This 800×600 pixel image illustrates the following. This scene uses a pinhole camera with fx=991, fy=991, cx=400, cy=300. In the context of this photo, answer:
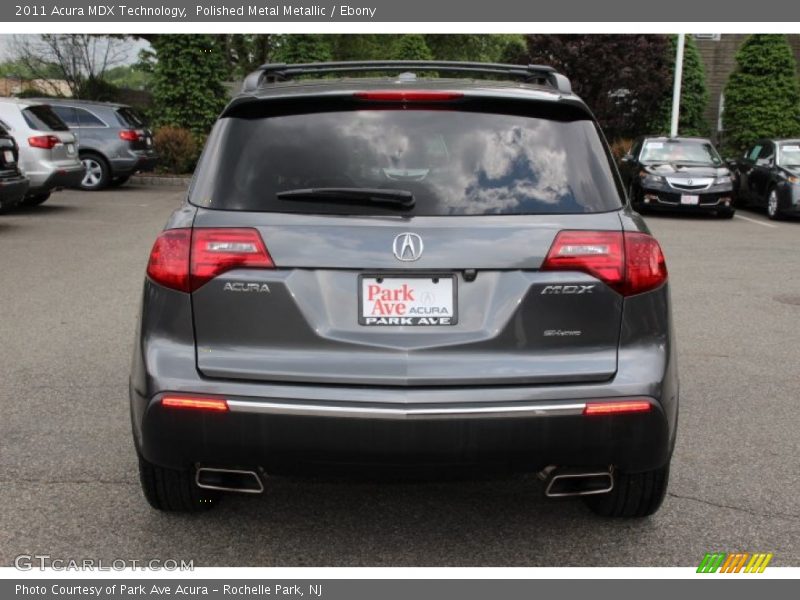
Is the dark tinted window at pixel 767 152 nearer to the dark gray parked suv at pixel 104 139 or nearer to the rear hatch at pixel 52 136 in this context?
the dark gray parked suv at pixel 104 139

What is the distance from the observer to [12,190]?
13594mm

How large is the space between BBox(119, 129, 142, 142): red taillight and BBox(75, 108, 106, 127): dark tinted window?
0.40 meters

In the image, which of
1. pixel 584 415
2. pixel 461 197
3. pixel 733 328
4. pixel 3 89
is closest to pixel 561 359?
pixel 584 415

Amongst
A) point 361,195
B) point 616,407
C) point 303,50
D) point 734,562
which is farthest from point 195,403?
point 303,50

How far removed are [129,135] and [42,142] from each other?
498 cm

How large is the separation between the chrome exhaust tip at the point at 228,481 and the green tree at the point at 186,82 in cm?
2305

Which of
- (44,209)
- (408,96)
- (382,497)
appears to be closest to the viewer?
(408,96)

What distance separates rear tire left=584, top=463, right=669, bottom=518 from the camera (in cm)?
380

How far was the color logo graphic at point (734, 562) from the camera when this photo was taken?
3631mm

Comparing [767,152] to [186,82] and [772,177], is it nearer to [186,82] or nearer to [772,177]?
[772,177]

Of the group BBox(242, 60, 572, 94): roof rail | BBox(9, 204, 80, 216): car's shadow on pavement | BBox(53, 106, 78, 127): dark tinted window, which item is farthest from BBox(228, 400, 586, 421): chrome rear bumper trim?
BBox(53, 106, 78, 127): dark tinted window

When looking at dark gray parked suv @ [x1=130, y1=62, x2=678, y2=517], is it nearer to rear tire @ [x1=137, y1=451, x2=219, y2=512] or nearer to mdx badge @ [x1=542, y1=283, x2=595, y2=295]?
mdx badge @ [x1=542, y1=283, x2=595, y2=295]

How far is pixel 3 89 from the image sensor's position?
122 feet

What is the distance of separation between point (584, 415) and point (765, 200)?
16555 mm
